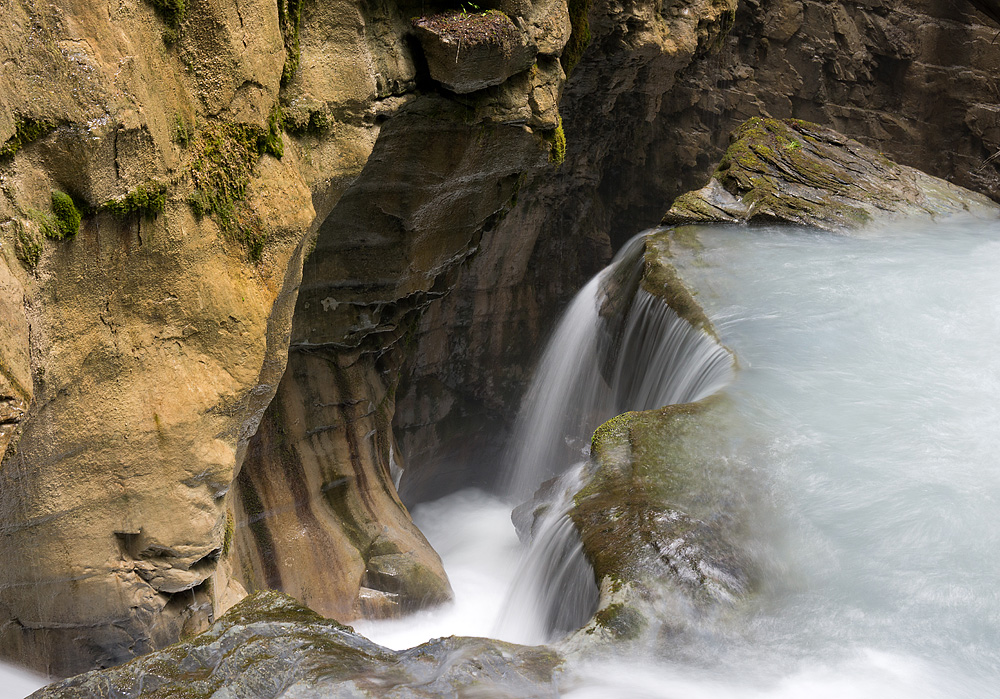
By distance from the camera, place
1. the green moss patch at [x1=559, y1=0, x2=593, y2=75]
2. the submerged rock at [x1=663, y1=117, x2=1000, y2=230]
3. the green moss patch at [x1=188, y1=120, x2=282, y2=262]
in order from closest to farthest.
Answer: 1. the green moss patch at [x1=188, y1=120, x2=282, y2=262]
2. the green moss patch at [x1=559, y1=0, x2=593, y2=75]
3. the submerged rock at [x1=663, y1=117, x2=1000, y2=230]

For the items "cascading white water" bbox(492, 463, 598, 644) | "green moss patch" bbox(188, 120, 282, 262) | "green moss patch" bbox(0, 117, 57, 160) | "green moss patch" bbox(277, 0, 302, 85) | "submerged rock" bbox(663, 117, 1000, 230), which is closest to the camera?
"green moss patch" bbox(0, 117, 57, 160)

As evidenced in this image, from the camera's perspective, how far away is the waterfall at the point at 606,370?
692cm

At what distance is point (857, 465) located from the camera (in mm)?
5250

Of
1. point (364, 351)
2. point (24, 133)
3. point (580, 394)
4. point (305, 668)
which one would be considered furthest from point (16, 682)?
point (580, 394)

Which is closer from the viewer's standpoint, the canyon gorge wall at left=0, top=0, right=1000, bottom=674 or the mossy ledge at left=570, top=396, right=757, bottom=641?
the canyon gorge wall at left=0, top=0, right=1000, bottom=674

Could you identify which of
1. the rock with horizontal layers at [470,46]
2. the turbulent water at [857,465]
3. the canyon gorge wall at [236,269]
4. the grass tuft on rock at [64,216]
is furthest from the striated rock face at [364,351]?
the grass tuft on rock at [64,216]

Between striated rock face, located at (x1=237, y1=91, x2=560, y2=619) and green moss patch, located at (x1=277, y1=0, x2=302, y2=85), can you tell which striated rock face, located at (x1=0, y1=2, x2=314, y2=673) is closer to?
green moss patch, located at (x1=277, y1=0, x2=302, y2=85)

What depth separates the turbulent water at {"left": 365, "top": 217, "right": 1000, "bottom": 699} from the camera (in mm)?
3768

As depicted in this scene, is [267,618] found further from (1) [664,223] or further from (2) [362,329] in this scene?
(1) [664,223]

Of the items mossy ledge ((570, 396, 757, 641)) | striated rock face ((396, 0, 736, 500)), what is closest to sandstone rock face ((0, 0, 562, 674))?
mossy ledge ((570, 396, 757, 641))

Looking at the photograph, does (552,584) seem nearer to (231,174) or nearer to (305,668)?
(305,668)

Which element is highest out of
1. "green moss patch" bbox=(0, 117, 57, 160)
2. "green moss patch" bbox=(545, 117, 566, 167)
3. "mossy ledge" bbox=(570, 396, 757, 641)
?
"green moss patch" bbox=(0, 117, 57, 160)

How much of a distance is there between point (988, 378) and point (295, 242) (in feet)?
16.9

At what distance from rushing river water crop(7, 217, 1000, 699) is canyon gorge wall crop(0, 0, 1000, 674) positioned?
842 mm
